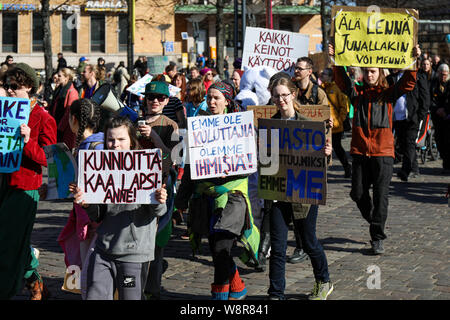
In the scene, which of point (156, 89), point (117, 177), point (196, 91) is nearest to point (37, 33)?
point (196, 91)

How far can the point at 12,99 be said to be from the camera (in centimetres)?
564

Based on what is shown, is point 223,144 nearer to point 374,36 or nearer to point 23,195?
point 23,195

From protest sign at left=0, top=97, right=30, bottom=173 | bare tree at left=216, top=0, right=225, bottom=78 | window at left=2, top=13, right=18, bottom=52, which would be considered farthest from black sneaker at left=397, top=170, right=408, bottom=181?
window at left=2, top=13, right=18, bottom=52

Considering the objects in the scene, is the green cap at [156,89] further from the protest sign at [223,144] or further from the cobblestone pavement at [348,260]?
the cobblestone pavement at [348,260]

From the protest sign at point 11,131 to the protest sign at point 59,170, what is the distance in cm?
66

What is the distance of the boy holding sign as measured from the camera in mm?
5578

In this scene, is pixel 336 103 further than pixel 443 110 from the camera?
No

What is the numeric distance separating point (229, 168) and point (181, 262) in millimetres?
2069

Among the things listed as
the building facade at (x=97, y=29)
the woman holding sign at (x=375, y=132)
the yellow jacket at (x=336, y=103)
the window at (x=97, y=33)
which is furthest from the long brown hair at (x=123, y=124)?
the window at (x=97, y=33)

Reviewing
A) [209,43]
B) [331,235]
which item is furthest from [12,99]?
[209,43]

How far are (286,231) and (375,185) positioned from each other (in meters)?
2.18

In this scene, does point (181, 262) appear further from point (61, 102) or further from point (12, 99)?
point (61, 102)

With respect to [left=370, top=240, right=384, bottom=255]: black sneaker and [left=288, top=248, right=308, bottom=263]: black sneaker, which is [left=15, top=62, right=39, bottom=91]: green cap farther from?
[left=370, top=240, right=384, bottom=255]: black sneaker

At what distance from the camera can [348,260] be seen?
757 centimetres
